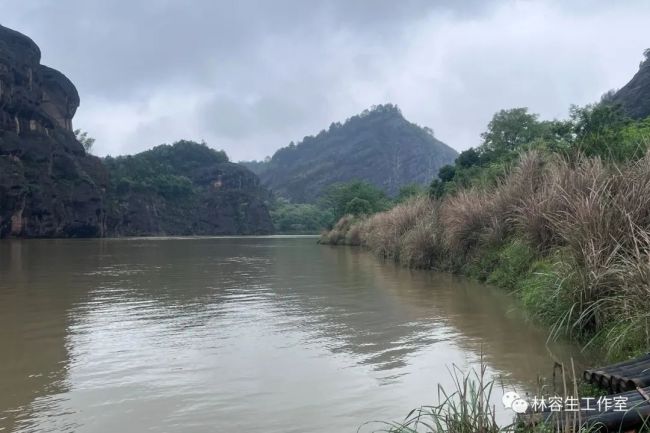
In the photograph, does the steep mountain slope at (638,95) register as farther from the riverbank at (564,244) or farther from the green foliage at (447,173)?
the riverbank at (564,244)

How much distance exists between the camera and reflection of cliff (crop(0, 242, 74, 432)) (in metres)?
3.85

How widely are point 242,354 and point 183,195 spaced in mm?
84658

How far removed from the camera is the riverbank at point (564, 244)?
4.71m

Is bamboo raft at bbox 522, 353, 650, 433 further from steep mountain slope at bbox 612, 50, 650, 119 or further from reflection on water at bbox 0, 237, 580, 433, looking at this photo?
steep mountain slope at bbox 612, 50, 650, 119

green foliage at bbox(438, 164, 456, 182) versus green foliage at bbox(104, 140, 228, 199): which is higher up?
green foliage at bbox(104, 140, 228, 199)

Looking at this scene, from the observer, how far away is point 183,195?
8681cm

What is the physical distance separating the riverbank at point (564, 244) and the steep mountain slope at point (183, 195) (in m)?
56.2

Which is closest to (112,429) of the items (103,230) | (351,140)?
(103,230)

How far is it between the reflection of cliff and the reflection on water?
2 centimetres

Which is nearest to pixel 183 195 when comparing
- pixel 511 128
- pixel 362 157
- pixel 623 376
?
pixel 511 128

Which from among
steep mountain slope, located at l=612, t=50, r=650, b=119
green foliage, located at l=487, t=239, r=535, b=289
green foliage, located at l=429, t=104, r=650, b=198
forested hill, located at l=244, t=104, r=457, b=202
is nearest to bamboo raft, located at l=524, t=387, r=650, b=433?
green foliage, located at l=429, t=104, r=650, b=198

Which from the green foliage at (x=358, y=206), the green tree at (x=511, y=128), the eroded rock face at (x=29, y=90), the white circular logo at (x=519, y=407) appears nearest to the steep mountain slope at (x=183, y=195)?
the eroded rock face at (x=29, y=90)

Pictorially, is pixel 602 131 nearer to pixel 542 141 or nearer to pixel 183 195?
pixel 542 141

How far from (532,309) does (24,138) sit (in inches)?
2083
